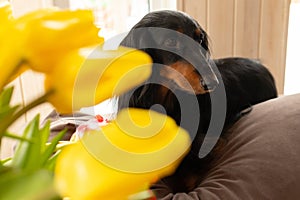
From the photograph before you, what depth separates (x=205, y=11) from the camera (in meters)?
2.06

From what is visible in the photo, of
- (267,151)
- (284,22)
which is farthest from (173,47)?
(284,22)

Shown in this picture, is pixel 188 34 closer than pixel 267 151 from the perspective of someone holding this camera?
No

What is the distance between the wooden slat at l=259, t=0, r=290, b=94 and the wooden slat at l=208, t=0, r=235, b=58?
16 centimetres

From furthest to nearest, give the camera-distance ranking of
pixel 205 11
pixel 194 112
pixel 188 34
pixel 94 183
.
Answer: pixel 205 11, pixel 188 34, pixel 194 112, pixel 94 183

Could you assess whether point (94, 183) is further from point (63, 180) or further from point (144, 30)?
point (144, 30)

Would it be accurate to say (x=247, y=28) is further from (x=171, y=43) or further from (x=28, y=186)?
(x=28, y=186)

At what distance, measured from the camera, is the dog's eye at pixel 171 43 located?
120cm

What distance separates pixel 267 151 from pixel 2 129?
882 millimetres

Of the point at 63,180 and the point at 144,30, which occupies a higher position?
the point at 63,180

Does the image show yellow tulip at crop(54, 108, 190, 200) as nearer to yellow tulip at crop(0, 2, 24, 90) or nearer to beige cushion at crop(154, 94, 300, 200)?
yellow tulip at crop(0, 2, 24, 90)

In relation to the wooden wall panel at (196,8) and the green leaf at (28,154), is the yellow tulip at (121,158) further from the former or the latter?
the wooden wall panel at (196,8)

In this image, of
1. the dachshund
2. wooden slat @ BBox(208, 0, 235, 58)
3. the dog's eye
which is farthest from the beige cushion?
wooden slat @ BBox(208, 0, 235, 58)

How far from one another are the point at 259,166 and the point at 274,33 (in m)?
→ 1.24

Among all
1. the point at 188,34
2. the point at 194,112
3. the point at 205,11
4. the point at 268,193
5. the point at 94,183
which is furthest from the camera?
the point at 205,11
